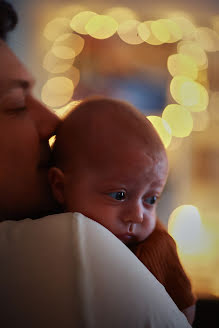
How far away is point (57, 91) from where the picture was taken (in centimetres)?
256

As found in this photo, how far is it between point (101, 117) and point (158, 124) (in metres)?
2.06

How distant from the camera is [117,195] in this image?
0.76 meters

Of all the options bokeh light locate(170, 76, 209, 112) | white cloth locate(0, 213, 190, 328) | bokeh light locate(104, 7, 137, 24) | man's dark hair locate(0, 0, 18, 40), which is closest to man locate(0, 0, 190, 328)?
white cloth locate(0, 213, 190, 328)

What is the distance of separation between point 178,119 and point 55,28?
3.69 feet

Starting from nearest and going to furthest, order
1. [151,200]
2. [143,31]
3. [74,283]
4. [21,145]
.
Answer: [74,283], [21,145], [151,200], [143,31]

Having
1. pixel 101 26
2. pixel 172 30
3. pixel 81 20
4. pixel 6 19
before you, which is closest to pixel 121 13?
pixel 101 26

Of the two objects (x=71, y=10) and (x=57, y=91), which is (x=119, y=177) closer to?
(x=57, y=91)

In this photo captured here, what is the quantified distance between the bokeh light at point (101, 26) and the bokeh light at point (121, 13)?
3 centimetres

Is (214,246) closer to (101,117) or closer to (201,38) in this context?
(201,38)

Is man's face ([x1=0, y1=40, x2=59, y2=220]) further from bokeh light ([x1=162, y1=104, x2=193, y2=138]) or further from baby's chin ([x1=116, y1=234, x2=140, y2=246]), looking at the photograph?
bokeh light ([x1=162, y1=104, x2=193, y2=138])

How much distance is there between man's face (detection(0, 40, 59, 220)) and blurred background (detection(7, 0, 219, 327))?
1.71 meters

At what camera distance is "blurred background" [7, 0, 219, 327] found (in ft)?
8.59

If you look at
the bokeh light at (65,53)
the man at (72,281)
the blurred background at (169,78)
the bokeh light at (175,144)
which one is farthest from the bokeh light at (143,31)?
the man at (72,281)

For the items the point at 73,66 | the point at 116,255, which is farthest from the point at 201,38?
the point at 116,255
